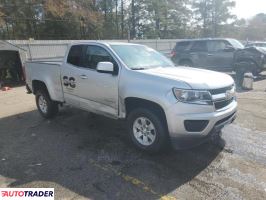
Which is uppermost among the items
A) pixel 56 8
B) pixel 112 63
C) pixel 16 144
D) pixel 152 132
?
pixel 56 8

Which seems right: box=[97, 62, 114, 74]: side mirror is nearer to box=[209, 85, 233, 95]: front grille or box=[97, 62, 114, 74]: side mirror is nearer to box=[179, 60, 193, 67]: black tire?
box=[209, 85, 233, 95]: front grille

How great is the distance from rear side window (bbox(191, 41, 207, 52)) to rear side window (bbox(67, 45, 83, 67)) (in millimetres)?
8705

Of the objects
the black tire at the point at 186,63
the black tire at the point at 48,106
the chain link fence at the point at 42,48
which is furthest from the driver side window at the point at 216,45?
the black tire at the point at 48,106

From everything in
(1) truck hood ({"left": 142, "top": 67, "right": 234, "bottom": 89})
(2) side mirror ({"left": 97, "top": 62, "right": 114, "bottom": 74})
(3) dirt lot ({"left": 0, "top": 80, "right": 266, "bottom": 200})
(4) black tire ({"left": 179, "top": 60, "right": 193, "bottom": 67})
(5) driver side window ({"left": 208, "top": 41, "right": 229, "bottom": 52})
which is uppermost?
(2) side mirror ({"left": 97, "top": 62, "right": 114, "bottom": 74})

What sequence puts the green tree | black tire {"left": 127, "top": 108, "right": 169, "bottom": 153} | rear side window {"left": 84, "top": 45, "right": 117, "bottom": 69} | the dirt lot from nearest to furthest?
the dirt lot
black tire {"left": 127, "top": 108, "right": 169, "bottom": 153}
rear side window {"left": 84, "top": 45, "right": 117, "bottom": 69}
the green tree

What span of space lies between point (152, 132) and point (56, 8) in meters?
23.7

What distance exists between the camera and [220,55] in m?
13.2

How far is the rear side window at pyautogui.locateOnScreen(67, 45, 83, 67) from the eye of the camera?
599 centimetres

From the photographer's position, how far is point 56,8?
84.2 ft

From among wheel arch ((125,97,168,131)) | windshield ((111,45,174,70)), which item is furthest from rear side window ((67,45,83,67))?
wheel arch ((125,97,168,131))

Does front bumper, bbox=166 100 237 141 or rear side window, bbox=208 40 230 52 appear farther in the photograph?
rear side window, bbox=208 40 230 52

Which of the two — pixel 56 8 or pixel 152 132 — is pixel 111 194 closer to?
pixel 152 132

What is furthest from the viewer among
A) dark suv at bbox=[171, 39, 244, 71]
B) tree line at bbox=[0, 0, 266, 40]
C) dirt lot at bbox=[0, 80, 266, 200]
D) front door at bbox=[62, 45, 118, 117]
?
tree line at bbox=[0, 0, 266, 40]

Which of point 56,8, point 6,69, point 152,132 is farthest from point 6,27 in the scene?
point 152,132
